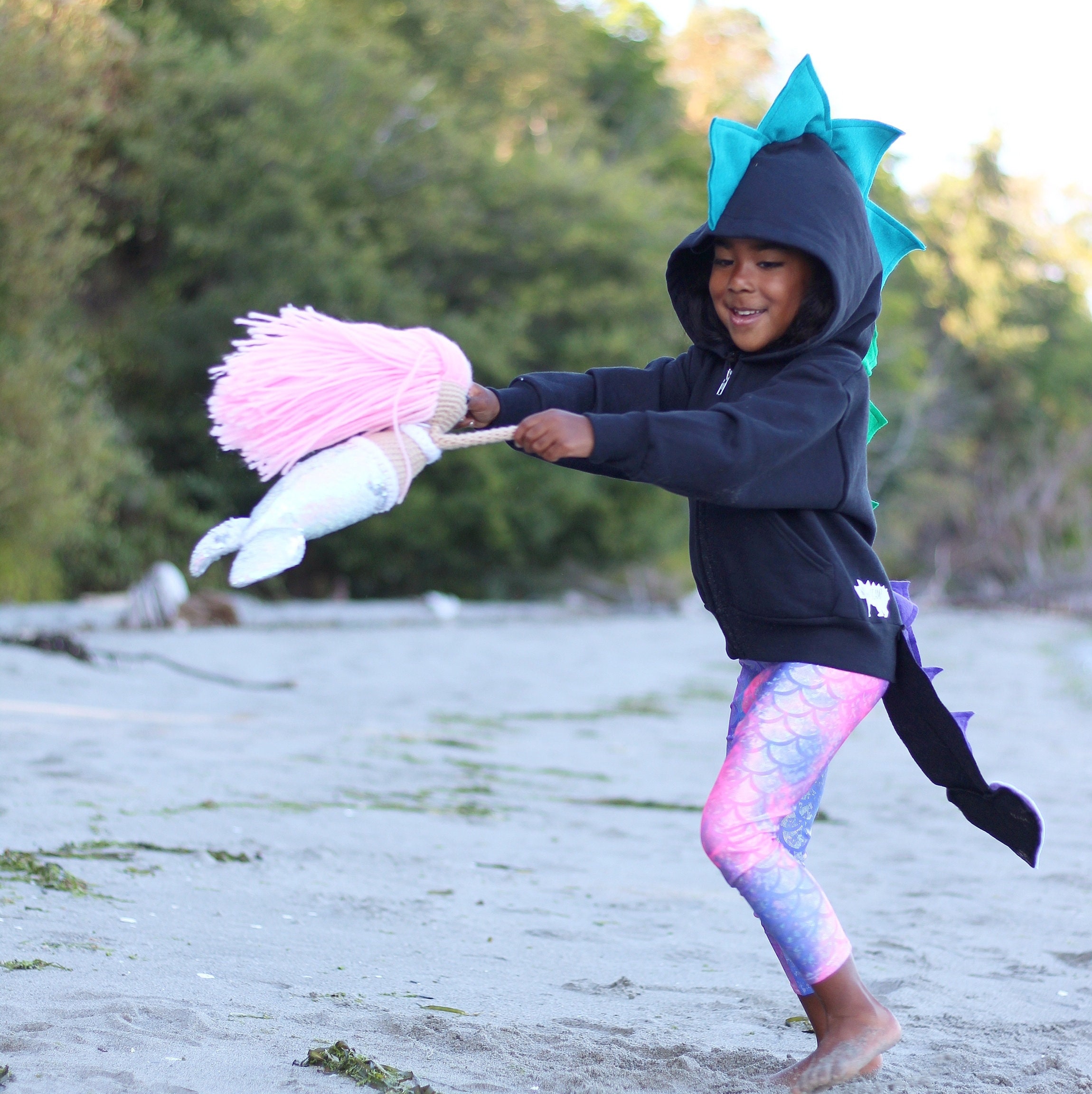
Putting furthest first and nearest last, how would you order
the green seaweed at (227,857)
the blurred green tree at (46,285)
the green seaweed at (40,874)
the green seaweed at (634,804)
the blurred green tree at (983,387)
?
the blurred green tree at (983,387) → the blurred green tree at (46,285) → the green seaweed at (634,804) → the green seaweed at (227,857) → the green seaweed at (40,874)

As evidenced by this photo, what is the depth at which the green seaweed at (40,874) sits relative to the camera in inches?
121

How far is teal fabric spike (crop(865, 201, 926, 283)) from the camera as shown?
8.79 feet

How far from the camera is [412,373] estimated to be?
2508mm

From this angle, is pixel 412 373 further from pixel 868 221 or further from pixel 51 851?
pixel 51 851

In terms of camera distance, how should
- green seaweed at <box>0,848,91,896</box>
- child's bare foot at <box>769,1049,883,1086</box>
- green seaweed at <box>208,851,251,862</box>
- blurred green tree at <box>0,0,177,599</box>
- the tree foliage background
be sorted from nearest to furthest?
child's bare foot at <box>769,1049,883,1086</box>
green seaweed at <box>0,848,91,896</box>
green seaweed at <box>208,851,251,862</box>
blurred green tree at <box>0,0,177,599</box>
the tree foliage background

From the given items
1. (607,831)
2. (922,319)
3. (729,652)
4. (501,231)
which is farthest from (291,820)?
(922,319)

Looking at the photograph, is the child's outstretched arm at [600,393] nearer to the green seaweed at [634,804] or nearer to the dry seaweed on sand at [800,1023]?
the dry seaweed on sand at [800,1023]

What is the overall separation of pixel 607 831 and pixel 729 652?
7.01 ft

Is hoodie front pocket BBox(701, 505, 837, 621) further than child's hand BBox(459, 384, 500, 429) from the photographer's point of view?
No

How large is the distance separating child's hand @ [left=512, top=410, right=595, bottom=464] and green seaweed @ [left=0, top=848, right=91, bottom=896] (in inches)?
67.8

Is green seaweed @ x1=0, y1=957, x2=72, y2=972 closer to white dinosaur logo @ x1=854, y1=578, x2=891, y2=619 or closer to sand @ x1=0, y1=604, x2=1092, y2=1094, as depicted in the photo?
sand @ x1=0, y1=604, x2=1092, y2=1094

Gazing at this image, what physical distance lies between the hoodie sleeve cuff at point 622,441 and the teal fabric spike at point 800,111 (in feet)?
2.45

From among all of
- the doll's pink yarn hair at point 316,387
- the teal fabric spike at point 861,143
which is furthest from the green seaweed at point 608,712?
the teal fabric spike at point 861,143

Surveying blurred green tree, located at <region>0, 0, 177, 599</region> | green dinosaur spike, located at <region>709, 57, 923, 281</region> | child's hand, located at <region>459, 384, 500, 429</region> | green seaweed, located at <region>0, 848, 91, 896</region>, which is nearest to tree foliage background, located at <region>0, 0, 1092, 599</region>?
blurred green tree, located at <region>0, 0, 177, 599</region>
